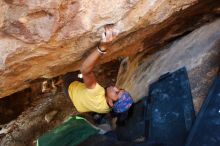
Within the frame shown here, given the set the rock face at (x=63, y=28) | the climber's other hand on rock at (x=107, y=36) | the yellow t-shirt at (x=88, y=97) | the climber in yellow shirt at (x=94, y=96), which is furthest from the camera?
the yellow t-shirt at (x=88, y=97)

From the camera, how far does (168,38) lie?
381cm

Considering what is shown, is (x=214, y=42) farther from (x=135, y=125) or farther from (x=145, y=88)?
(x=135, y=125)

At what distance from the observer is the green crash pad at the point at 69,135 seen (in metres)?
3.14

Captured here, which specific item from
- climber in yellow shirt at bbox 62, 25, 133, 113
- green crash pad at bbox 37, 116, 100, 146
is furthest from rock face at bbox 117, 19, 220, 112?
green crash pad at bbox 37, 116, 100, 146

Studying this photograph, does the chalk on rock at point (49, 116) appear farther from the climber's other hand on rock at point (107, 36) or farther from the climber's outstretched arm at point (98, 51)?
the climber's other hand on rock at point (107, 36)

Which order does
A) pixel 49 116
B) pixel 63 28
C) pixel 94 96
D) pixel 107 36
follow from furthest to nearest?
1. pixel 49 116
2. pixel 94 96
3. pixel 107 36
4. pixel 63 28

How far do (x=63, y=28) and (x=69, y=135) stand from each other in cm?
98

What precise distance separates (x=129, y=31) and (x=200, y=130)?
35.4 inches

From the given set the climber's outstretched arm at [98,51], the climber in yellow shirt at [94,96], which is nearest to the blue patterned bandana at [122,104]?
the climber in yellow shirt at [94,96]

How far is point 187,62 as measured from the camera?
3.42 meters

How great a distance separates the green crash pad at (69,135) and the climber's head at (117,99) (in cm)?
25

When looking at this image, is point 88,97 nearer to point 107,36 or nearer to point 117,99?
point 117,99

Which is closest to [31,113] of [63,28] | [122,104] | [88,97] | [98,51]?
[88,97]

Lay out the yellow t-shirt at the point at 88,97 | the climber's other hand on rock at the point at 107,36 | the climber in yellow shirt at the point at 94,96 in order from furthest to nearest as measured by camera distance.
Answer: the yellow t-shirt at the point at 88,97 < the climber in yellow shirt at the point at 94,96 < the climber's other hand on rock at the point at 107,36
